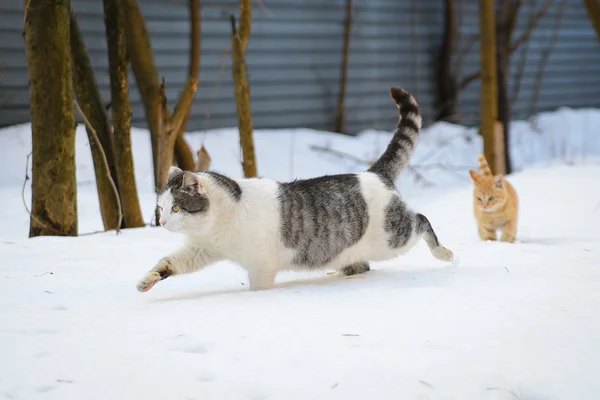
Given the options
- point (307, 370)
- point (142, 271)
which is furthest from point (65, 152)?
point (307, 370)

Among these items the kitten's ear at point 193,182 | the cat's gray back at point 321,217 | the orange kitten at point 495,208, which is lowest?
the orange kitten at point 495,208

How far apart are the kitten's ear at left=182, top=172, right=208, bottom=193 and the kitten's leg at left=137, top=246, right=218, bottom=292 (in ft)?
1.04

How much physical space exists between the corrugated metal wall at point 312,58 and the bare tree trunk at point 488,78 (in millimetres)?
3119

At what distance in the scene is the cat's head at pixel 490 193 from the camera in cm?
533

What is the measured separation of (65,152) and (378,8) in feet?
26.4

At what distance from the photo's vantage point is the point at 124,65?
18.6ft

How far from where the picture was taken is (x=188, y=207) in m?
3.22

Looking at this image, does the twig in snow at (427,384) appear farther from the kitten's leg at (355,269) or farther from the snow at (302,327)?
the kitten's leg at (355,269)

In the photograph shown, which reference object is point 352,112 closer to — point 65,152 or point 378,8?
point 378,8

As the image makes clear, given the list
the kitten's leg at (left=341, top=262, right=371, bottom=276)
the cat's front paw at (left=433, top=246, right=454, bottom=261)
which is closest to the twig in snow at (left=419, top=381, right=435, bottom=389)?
the kitten's leg at (left=341, top=262, right=371, bottom=276)

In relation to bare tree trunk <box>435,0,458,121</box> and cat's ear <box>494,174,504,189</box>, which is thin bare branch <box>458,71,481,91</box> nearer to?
bare tree trunk <box>435,0,458,121</box>

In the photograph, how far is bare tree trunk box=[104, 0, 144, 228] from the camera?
5605mm

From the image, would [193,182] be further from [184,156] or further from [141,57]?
[184,156]

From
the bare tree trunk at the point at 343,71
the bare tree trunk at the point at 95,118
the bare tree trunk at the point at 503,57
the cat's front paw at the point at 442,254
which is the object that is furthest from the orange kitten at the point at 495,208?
the bare tree trunk at the point at 343,71
